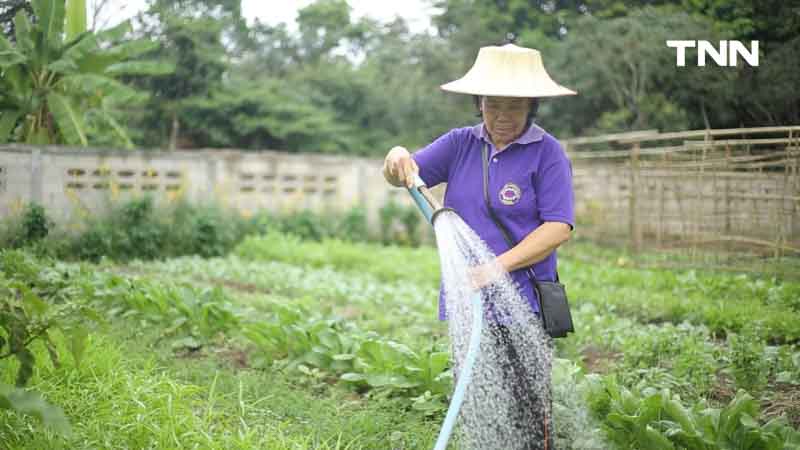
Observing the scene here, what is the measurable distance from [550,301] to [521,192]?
41 centimetres

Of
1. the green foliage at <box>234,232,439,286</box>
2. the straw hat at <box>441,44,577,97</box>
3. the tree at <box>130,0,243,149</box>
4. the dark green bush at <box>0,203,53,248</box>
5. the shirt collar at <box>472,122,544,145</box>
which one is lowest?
the green foliage at <box>234,232,439,286</box>

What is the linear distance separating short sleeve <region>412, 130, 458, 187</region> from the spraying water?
1.00 ft

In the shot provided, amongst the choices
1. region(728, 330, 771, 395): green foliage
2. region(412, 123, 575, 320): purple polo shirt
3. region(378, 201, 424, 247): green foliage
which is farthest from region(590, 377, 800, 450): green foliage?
region(378, 201, 424, 247): green foliage

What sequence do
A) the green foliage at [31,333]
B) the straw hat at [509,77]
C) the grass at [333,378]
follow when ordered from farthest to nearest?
the grass at [333,378], the straw hat at [509,77], the green foliage at [31,333]

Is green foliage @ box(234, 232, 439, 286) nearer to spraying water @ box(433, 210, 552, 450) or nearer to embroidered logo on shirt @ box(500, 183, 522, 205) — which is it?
spraying water @ box(433, 210, 552, 450)

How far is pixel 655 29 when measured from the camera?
5867 mm

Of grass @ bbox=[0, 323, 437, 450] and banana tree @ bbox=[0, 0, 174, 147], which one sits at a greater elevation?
banana tree @ bbox=[0, 0, 174, 147]

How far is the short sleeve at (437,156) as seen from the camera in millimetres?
2939

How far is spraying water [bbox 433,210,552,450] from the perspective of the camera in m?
2.74

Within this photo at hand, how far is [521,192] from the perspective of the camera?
273cm

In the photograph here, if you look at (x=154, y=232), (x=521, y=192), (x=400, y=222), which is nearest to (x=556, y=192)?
(x=521, y=192)

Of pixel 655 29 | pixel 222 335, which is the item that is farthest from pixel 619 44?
pixel 222 335

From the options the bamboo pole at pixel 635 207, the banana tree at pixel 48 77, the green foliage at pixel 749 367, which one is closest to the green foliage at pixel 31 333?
the banana tree at pixel 48 77

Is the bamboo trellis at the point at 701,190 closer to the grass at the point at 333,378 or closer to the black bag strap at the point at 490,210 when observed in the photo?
the grass at the point at 333,378
